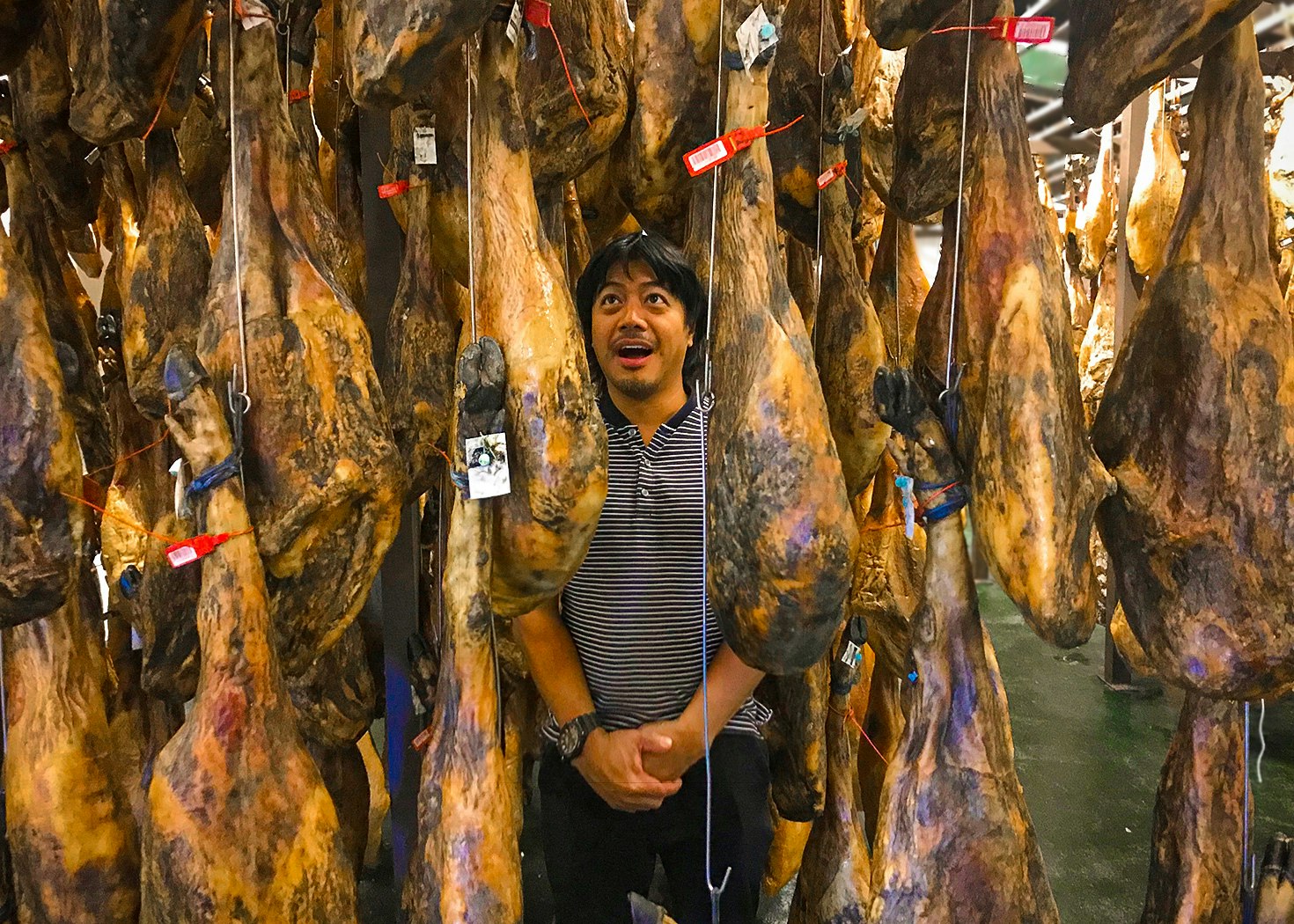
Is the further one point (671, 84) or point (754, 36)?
point (671, 84)

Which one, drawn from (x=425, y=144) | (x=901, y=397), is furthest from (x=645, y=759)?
(x=425, y=144)

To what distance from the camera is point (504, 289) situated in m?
1.36

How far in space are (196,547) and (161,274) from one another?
69cm

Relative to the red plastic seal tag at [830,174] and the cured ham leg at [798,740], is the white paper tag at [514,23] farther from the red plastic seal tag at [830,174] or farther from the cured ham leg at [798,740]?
the cured ham leg at [798,740]

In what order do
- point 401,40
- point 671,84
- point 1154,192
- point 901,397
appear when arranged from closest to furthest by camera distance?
point 401,40 < point 901,397 < point 671,84 < point 1154,192

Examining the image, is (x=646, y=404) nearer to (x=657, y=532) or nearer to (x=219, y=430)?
(x=657, y=532)

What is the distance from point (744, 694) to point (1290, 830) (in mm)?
2695

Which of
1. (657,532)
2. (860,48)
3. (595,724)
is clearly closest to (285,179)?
(657,532)

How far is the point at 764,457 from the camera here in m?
1.34

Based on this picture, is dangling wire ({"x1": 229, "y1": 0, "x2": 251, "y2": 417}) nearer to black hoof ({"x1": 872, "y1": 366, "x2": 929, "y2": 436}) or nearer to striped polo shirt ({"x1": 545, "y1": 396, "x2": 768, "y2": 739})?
striped polo shirt ({"x1": 545, "y1": 396, "x2": 768, "y2": 739})

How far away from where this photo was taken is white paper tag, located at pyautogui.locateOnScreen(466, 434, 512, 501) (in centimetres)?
131

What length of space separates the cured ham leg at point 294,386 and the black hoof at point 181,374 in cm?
7

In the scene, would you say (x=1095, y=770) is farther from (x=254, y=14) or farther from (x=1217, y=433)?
(x=254, y=14)

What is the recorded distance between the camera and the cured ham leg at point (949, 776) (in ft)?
4.51
